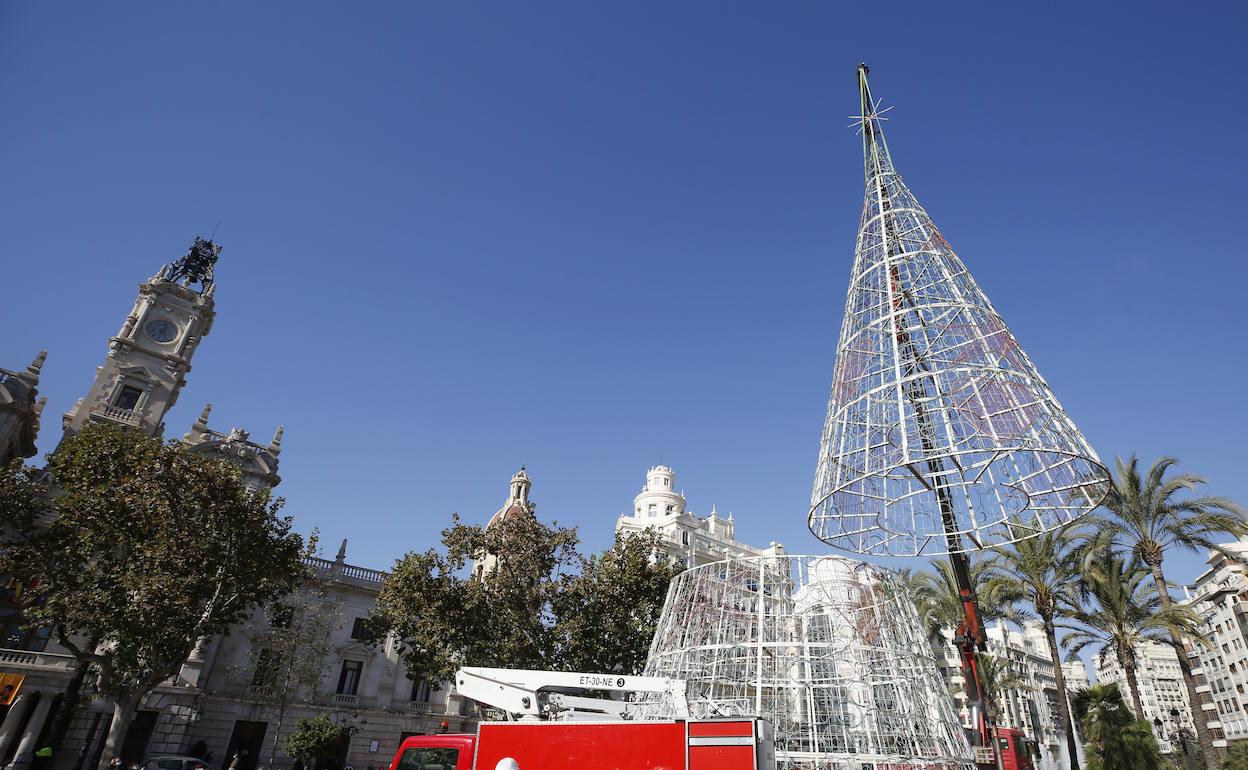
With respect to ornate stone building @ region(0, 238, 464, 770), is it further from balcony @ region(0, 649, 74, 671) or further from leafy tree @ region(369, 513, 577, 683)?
leafy tree @ region(369, 513, 577, 683)

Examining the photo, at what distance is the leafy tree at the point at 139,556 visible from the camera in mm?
26172

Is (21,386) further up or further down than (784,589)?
further up

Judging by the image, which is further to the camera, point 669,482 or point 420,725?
point 669,482

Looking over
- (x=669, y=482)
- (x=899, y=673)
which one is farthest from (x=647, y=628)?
(x=669, y=482)

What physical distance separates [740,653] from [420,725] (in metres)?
35.9

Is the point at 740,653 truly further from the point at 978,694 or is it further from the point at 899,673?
the point at 978,694

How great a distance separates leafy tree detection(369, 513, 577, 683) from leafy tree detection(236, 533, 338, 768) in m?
8.45

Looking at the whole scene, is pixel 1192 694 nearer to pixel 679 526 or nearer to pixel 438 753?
pixel 438 753

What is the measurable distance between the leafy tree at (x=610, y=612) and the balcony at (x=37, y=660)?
27014 millimetres

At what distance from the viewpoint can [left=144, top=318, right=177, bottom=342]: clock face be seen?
4793cm

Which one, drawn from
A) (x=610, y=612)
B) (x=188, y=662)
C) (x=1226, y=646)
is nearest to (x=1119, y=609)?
(x=610, y=612)

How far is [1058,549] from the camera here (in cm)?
3067

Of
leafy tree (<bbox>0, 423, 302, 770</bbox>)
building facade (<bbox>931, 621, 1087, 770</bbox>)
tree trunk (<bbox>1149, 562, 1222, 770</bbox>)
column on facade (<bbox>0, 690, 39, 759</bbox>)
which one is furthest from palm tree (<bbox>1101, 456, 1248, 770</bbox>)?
column on facade (<bbox>0, 690, 39, 759</bbox>)

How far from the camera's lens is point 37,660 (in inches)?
1373
